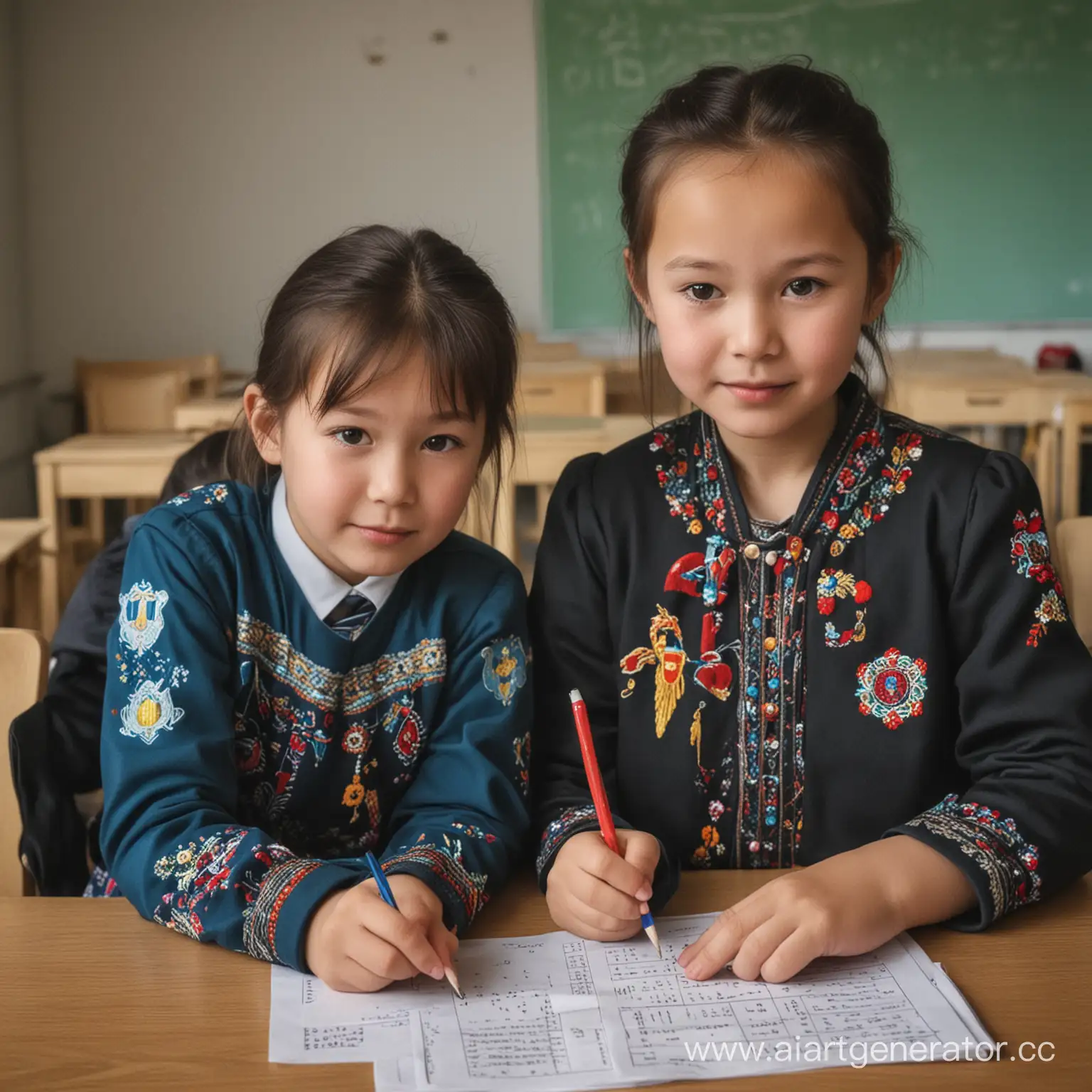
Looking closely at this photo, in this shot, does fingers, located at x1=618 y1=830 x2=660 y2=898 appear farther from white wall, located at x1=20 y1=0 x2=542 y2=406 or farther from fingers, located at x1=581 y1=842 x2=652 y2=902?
white wall, located at x1=20 y1=0 x2=542 y2=406

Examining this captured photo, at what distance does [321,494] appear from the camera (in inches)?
42.3

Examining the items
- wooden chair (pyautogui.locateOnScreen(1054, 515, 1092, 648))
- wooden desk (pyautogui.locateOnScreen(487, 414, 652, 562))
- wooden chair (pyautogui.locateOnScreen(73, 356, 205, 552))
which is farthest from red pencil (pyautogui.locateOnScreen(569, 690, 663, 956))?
wooden chair (pyautogui.locateOnScreen(73, 356, 205, 552))

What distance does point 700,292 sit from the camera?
1.09 meters

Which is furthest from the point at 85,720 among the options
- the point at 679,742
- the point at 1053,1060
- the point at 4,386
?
the point at 4,386

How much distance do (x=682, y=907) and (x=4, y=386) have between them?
5187mm

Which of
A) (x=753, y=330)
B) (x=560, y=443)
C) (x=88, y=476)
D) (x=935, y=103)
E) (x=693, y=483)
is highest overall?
(x=935, y=103)

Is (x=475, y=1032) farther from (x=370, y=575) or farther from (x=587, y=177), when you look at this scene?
(x=587, y=177)

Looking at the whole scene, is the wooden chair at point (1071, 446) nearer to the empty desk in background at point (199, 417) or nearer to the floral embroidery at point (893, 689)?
the empty desk in background at point (199, 417)

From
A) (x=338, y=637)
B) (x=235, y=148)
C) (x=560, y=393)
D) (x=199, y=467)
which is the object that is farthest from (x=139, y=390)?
(x=338, y=637)

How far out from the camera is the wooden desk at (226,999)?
2.58 ft

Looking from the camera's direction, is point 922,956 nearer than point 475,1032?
No

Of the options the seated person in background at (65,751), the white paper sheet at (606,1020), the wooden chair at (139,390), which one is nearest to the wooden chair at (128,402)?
the wooden chair at (139,390)

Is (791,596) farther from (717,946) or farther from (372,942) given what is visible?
(372,942)

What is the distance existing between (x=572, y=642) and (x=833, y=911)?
Answer: 39cm
